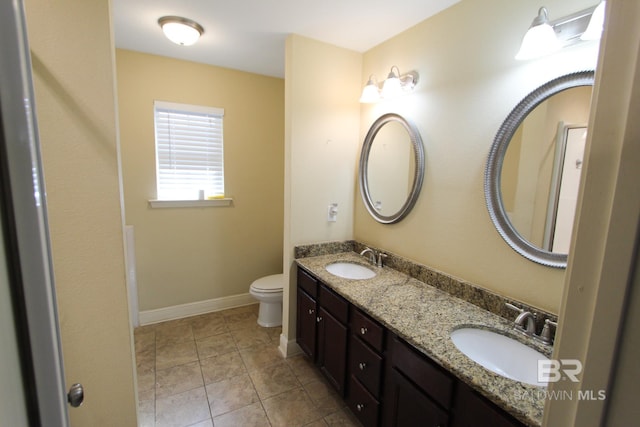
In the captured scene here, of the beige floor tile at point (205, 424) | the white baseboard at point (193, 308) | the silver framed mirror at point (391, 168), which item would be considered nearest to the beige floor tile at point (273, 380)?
the beige floor tile at point (205, 424)

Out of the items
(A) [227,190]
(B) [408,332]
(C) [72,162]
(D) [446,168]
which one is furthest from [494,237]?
(A) [227,190]

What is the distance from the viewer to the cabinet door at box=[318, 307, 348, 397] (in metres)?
1.78

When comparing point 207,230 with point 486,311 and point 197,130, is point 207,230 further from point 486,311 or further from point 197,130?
point 486,311

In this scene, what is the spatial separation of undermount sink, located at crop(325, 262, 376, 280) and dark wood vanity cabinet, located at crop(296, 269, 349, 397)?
8.3 inches

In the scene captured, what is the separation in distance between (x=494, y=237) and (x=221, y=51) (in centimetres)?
249

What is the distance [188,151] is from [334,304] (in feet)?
6.80

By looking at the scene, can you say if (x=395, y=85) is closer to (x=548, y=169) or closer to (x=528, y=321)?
(x=548, y=169)

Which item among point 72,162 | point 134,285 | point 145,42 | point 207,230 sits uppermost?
point 145,42

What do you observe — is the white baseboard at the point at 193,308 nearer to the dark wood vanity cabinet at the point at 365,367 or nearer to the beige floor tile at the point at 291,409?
the beige floor tile at the point at 291,409

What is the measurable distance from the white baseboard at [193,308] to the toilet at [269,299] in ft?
1.41

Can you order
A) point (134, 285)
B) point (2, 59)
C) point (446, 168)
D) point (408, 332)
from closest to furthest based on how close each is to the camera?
point (2, 59)
point (408, 332)
point (446, 168)
point (134, 285)

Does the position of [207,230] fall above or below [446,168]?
below

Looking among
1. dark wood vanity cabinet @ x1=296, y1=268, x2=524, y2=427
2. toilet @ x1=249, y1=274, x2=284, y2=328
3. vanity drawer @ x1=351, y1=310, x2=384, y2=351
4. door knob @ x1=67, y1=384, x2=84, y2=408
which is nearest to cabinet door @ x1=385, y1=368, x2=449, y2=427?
dark wood vanity cabinet @ x1=296, y1=268, x2=524, y2=427

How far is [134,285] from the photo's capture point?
2662 millimetres
